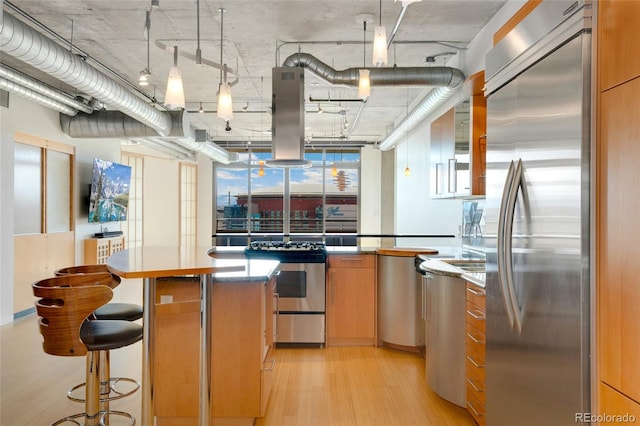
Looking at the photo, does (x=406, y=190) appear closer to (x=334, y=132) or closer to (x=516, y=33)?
(x=334, y=132)

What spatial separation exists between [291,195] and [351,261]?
7860mm

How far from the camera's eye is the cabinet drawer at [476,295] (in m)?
2.59

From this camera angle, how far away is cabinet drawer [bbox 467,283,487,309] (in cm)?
259

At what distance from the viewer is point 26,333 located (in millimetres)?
4934

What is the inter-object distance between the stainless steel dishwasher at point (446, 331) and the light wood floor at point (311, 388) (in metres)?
Answer: 0.15

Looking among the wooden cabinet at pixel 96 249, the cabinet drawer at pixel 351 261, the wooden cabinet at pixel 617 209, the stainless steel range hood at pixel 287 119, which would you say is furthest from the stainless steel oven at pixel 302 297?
the wooden cabinet at pixel 96 249

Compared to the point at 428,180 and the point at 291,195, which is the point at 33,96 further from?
the point at 291,195

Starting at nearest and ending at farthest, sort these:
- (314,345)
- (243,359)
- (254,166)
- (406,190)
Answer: (243,359) → (314,345) → (406,190) → (254,166)

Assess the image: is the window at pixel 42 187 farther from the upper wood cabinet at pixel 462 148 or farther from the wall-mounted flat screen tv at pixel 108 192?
the upper wood cabinet at pixel 462 148

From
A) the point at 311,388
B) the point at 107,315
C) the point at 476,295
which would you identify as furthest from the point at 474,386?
the point at 107,315

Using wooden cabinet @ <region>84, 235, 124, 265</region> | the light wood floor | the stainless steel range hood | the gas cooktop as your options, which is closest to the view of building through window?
wooden cabinet @ <region>84, 235, 124, 265</region>

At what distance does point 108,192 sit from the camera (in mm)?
7582

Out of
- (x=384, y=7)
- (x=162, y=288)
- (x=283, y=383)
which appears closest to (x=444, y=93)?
(x=384, y=7)

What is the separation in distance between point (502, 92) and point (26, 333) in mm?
5424
